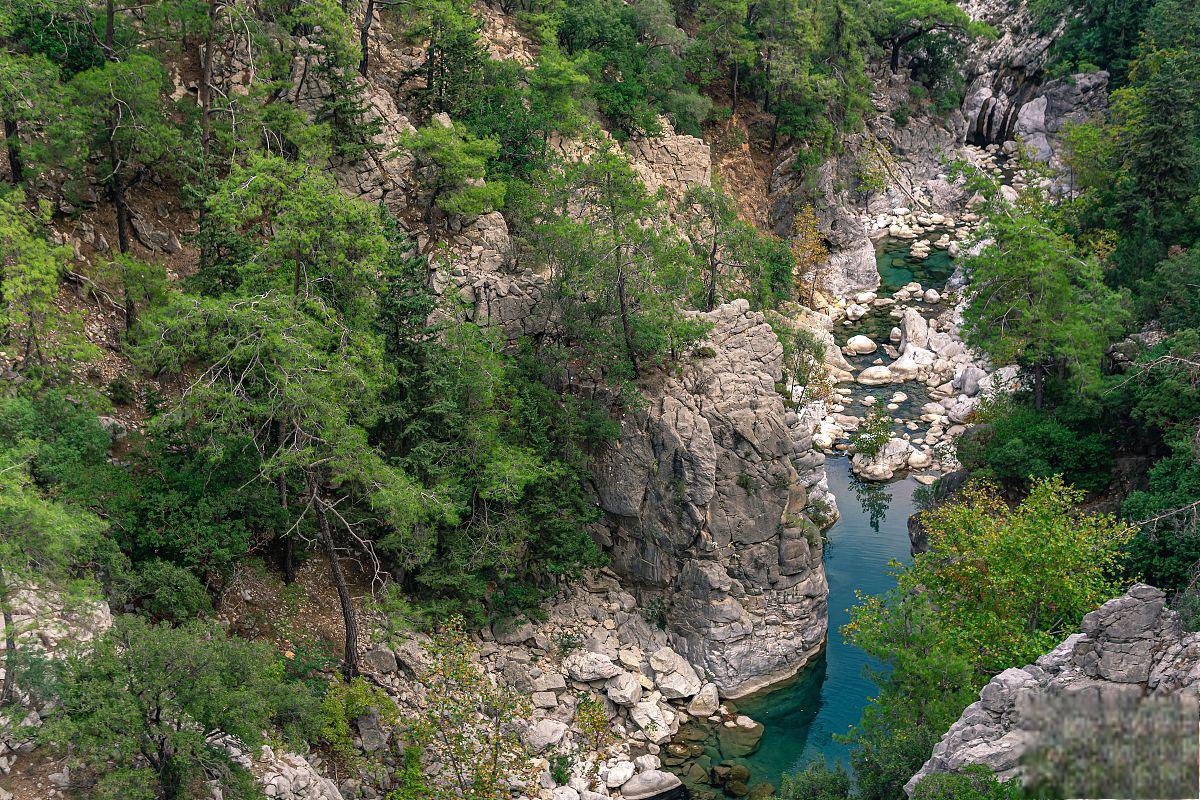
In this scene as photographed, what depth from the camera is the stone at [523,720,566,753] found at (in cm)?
2819

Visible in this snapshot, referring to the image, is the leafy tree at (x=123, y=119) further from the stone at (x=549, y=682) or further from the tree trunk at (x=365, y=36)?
the stone at (x=549, y=682)

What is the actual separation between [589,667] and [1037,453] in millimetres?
19161

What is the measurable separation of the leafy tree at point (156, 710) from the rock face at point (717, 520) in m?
16.5

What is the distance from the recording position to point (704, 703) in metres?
32.1

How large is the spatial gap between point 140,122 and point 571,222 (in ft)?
47.8

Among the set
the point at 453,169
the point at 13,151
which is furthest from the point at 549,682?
the point at 13,151

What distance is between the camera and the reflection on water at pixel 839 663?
31.2m

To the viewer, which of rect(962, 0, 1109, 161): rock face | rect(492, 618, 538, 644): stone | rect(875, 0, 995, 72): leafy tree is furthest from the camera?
Result: rect(875, 0, 995, 72): leafy tree

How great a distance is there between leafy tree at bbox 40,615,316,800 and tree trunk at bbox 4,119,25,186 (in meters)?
14.8

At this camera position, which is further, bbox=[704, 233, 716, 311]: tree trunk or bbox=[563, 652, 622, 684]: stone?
bbox=[704, 233, 716, 311]: tree trunk

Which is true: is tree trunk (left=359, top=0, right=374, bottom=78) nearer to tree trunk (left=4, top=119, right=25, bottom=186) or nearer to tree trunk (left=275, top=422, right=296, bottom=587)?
tree trunk (left=4, top=119, right=25, bottom=186)

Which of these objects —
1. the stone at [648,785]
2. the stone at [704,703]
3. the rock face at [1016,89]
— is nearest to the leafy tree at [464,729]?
the stone at [648,785]

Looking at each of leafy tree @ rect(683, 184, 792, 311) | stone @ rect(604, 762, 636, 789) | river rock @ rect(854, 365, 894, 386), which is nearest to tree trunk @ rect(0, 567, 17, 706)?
stone @ rect(604, 762, 636, 789)

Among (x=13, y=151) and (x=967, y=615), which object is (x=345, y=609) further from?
(x=967, y=615)
